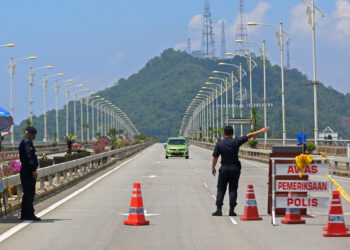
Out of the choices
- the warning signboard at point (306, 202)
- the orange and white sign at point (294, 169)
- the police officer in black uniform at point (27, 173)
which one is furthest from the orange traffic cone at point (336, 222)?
the police officer in black uniform at point (27, 173)

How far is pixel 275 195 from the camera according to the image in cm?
1475

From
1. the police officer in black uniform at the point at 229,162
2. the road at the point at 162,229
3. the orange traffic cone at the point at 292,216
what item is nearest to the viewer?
the road at the point at 162,229

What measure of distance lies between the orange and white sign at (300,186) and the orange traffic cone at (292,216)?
167 millimetres

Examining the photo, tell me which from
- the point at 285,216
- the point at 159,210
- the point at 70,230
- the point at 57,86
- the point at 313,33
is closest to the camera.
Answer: the point at 70,230

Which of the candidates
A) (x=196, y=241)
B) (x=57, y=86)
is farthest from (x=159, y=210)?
(x=57, y=86)

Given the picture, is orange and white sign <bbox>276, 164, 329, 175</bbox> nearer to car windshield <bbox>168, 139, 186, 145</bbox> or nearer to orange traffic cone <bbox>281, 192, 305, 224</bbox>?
orange traffic cone <bbox>281, 192, 305, 224</bbox>

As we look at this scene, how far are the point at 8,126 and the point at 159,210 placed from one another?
4.37 metres

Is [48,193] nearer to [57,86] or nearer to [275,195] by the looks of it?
[275,195]

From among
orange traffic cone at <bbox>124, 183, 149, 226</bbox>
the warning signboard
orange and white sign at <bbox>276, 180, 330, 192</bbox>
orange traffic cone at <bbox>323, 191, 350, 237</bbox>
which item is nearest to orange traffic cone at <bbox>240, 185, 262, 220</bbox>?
orange and white sign at <bbox>276, 180, 330, 192</bbox>

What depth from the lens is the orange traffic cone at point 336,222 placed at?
1259 cm

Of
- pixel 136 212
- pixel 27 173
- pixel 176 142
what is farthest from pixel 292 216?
pixel 176 142

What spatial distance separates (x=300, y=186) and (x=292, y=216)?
628 millimetres

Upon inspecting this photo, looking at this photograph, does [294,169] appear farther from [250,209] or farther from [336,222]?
[336,222]

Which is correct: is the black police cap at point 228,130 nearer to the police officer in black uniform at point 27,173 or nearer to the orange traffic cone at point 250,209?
the orange traffic cone at point 250,209
